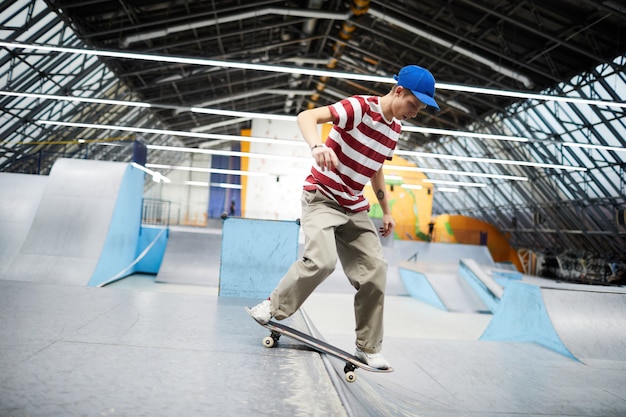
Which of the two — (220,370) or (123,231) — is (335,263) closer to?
(220,370)

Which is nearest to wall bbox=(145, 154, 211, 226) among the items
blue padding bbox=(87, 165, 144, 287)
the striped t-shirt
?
blue padding bbox=(87, 165, 144, 287)

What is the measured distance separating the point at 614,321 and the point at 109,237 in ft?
25.3

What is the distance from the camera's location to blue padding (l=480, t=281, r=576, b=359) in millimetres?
4113

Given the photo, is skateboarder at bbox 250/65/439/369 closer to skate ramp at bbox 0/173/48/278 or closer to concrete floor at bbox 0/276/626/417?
concrete floor at bbox 0/276/626/417

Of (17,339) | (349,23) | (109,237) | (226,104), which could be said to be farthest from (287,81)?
(17,339)

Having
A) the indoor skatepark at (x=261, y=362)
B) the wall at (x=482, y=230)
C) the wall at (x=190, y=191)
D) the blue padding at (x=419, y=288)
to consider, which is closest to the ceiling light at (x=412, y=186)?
the wall at (x=482, y=230)

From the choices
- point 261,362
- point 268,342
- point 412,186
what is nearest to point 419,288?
point 268,342

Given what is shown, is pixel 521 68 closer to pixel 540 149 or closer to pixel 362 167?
pixel 540 149

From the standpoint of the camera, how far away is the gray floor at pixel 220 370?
1.34 m

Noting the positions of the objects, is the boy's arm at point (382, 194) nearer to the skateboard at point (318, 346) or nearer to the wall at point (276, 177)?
the skateboard at point (318, 346)

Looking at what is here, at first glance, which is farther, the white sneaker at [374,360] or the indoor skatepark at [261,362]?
the white sneaker at [374,360]

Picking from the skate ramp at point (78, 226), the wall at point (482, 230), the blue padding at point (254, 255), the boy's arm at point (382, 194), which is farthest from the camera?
the wall at point (482, 230)

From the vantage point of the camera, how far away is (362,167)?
2107 millimetres

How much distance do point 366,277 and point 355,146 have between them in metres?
0.63
